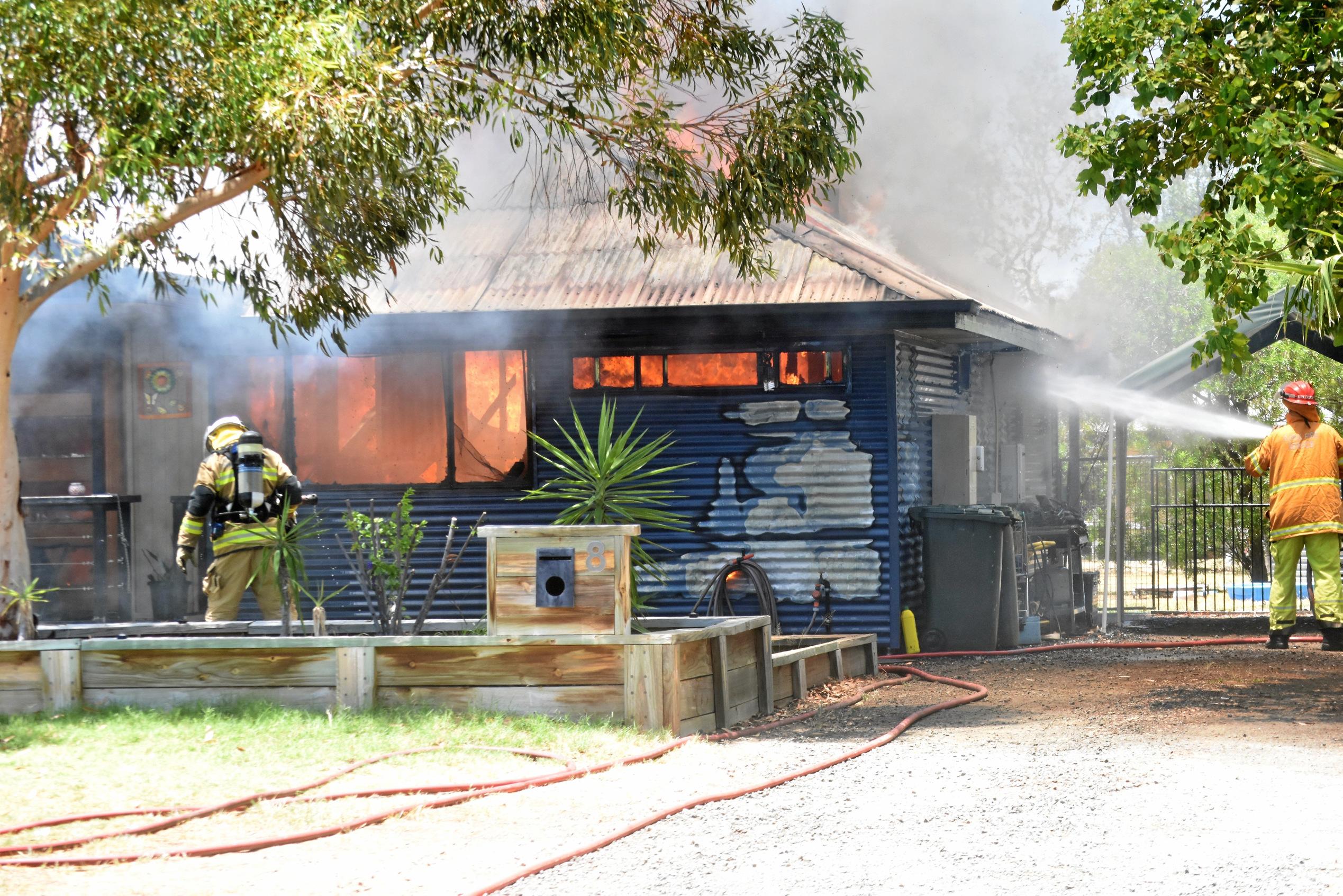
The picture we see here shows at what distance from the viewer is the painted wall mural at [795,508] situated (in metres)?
11.3

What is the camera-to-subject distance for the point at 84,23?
7039 millimetres

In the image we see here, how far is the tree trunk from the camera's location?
324 inches

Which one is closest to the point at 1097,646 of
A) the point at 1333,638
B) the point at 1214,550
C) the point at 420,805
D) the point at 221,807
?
the point at 1333,638

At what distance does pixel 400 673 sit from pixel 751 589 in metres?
4.23

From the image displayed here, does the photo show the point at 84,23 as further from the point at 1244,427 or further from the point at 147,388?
the point at 1244,427

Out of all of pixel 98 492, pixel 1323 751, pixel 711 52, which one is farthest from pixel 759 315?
pixel 98 492

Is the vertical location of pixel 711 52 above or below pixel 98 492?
above

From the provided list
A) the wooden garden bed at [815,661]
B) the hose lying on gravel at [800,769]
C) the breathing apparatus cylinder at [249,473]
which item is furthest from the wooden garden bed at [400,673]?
the breathing apparatus cylinder at [249,473]

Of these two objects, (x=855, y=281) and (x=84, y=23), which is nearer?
Answer: (x=84, y=23)

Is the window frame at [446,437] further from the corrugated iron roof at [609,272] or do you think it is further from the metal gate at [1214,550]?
the metal gate at [1214,550]

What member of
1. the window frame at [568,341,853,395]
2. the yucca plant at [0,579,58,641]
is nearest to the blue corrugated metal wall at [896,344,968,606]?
the window frame at [568,341,853,395]

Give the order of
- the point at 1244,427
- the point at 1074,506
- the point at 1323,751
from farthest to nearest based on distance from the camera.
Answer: the point at 1074,506 → the point at 1244,427 → the point at 1323,751

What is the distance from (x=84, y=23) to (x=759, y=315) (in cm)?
561

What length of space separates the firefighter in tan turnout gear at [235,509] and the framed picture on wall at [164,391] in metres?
4.15
